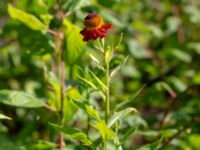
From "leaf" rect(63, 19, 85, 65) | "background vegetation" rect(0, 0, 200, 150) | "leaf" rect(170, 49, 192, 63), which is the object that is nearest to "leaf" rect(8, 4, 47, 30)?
"background vegetation" rect(0, 0, 200, 150)

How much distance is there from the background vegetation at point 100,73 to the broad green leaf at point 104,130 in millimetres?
88

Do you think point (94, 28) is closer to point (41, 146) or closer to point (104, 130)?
point (104, 130)

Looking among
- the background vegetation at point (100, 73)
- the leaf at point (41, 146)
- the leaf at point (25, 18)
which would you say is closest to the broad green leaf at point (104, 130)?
the background vegetation at point (100, 73)

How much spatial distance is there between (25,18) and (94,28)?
51cm

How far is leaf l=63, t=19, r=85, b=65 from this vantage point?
6.83 feet

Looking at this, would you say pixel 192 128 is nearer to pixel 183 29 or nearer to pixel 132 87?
pixel 132 87

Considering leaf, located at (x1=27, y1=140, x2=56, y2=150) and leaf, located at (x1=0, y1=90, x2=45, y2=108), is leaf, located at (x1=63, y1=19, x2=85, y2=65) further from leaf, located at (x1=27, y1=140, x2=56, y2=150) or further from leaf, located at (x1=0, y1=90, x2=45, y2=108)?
leaf, located at (x1=27, y1=140, x2=56, y2=150)

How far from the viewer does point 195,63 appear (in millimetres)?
3449

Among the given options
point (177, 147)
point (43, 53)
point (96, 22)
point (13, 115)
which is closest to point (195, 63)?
point (177, 147)

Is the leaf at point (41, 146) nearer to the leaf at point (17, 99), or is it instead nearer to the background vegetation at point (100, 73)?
the background vegetation at point (100, 73)

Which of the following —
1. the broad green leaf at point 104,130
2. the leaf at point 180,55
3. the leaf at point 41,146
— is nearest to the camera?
the broad green leaf at point 104,130

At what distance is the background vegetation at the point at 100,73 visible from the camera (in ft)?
6.97

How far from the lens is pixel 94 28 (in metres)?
1.67

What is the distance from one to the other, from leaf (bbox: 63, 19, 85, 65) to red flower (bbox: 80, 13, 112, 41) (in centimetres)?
36
